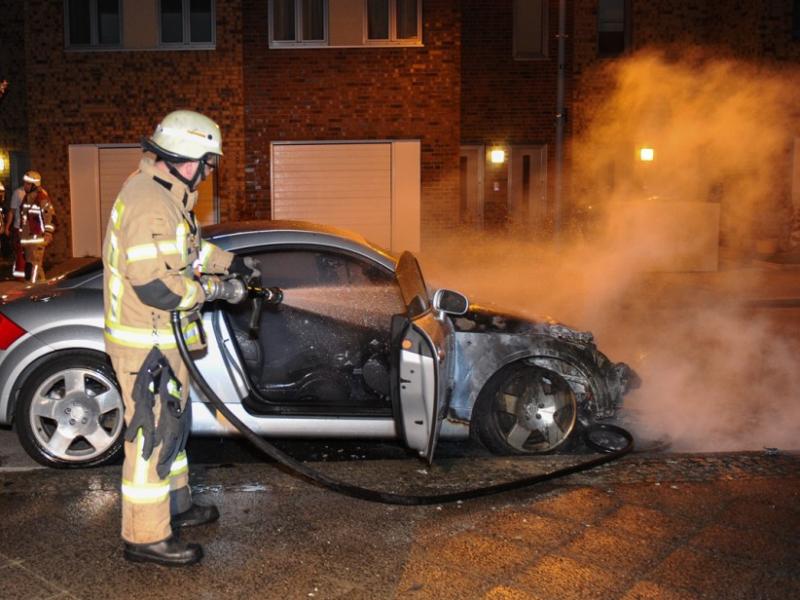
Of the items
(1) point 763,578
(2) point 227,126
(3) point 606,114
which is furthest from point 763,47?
(1) point 763,578

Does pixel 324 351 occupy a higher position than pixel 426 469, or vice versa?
pixel 324 351

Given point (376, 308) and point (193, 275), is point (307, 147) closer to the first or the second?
point (376, 308)

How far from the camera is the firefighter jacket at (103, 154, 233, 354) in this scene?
4094 millimetres

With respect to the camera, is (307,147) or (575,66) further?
(575,66)

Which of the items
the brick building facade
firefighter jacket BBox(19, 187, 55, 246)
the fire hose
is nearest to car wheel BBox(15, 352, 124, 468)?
the fire hose

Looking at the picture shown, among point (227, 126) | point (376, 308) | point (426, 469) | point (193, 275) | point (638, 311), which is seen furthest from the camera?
point (227, 126)

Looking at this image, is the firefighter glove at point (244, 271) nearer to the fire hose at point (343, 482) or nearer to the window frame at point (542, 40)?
the fire hose at point (343, 482)

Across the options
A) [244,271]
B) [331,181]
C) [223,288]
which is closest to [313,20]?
[331,181]

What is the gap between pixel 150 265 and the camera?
4074mm

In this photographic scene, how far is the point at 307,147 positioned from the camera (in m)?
17.4

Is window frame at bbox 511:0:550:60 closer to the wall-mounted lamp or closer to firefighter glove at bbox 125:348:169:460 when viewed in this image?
the wall-mounted lamp

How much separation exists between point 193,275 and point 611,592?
7.47ft

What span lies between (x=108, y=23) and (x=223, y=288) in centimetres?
1453

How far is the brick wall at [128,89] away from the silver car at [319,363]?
11.5 metres
